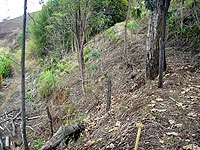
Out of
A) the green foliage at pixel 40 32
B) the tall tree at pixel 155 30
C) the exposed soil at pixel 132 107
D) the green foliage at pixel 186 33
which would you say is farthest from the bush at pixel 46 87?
the green foliage at pixel 40 32

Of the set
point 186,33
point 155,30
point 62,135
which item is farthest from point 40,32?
point 62,135

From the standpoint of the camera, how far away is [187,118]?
241 centimetres

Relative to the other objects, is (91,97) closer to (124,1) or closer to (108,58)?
(108,58)

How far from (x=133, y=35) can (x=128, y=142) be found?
6.66 metres

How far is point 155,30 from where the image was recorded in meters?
3.86

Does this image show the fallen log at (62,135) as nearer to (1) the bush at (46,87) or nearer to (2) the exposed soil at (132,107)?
(2) the exposed soil at (132,107)

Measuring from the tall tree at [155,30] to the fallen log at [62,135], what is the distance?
220 cm

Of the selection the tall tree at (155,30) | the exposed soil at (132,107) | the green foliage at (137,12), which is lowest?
the exposed soil at (132,107)

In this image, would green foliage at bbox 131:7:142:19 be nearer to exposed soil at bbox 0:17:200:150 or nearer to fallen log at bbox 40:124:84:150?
exposed soil at bbox 0:17:200:150

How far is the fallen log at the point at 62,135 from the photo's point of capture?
10.8 feet

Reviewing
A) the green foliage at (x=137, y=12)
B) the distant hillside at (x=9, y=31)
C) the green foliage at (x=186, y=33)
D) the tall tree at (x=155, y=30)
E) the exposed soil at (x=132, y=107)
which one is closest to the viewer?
the exposed soil at (x=132, y=107)

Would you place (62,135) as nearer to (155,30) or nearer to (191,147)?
(191,147)

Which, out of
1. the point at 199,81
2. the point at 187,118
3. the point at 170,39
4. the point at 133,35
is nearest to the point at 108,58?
the point at 133,35

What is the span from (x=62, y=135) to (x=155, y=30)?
318 cm
